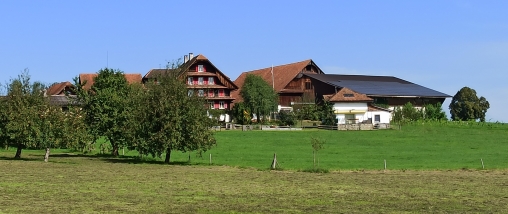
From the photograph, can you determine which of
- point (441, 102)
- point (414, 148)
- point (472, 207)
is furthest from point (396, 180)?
point (441, 102)

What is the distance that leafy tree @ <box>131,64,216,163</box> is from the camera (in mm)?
48438

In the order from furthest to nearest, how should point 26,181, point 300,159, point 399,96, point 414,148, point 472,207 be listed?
point 399,96, point 414,148, point 300,159, point 26,181, point 472,207

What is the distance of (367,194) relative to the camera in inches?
1143

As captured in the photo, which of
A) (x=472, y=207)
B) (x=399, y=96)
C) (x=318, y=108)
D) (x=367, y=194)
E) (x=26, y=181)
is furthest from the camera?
(x=399, y=96)

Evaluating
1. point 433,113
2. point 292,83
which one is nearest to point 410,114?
point 433,113

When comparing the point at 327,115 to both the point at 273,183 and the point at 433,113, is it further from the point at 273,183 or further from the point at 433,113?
the point at 273,183

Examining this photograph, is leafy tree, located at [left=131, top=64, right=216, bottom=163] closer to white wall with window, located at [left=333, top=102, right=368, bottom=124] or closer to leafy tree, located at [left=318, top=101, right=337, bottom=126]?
leafy tree, located at [left=318, top=101, right=337, bottom=126]

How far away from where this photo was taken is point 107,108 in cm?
5647

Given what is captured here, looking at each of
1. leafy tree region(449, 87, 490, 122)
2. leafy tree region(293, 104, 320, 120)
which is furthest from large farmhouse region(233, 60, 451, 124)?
leafy tree region(449, 87, 490, 122)

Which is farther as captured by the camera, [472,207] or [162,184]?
[162,184]

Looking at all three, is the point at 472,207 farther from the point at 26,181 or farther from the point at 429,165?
the point at 429,165

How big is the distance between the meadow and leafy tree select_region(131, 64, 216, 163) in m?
1.50

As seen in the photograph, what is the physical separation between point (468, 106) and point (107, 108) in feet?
285

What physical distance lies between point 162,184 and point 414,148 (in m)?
38.5
